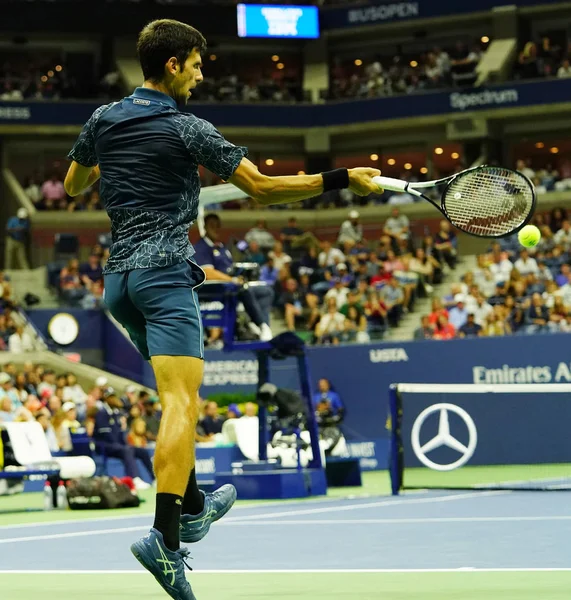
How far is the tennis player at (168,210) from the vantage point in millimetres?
4758

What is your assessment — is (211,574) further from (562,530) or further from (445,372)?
(445,372)

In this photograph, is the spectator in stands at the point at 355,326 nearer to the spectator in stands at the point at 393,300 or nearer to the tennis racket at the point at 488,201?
the spectator in stands at the point at 393,300

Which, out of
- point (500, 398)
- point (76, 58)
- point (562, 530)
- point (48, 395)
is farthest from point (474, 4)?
point (562, 530)

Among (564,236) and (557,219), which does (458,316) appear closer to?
(564,236)

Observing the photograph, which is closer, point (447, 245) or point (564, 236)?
point (564, 236)

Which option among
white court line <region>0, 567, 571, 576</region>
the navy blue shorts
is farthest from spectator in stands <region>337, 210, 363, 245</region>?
the navy blue shorts

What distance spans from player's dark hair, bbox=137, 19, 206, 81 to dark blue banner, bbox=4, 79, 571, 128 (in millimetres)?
28854

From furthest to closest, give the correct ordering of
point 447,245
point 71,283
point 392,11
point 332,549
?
1. point 392,11
2. point 71,283
3. point 447,245
4. point 332,549

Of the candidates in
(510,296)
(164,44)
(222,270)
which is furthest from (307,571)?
(510,296)

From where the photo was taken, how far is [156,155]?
4.90 meters

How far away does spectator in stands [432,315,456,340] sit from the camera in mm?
22500

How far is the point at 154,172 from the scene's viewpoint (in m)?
4.92

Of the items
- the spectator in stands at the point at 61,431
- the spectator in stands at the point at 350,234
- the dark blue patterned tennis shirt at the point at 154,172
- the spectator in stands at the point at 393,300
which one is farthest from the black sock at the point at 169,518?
the spectator in stands at the point at 350,234

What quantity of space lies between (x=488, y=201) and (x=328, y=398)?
16413 millimetres
